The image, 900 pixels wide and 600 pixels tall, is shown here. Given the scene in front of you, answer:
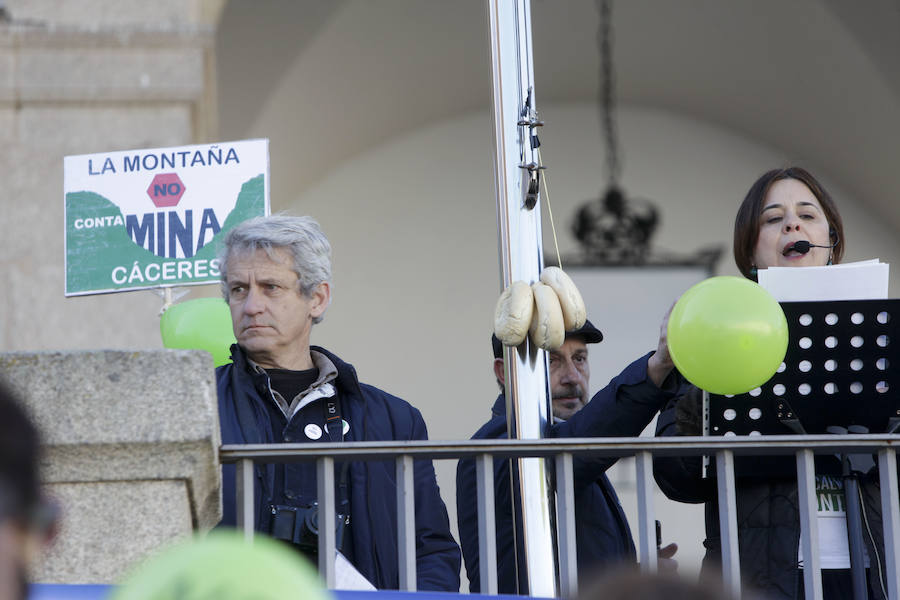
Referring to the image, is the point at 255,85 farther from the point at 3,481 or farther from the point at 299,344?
the point at 3,481

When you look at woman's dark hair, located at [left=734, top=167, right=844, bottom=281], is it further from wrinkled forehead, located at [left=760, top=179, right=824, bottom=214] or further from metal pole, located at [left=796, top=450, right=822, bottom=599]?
metal pole, located at [left=796, top=450, right=822, bottom=599]

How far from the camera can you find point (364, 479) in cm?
334

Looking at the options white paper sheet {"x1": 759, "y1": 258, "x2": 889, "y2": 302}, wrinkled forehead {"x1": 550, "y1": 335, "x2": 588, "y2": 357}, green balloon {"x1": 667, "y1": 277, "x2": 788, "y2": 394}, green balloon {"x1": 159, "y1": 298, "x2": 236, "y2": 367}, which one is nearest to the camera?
green balloon {"x1": 667, "y1": 277, "x2": 788, "y2": 394}

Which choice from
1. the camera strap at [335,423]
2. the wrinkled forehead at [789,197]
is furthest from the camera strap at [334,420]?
the wrinkled forehead at [789,197]

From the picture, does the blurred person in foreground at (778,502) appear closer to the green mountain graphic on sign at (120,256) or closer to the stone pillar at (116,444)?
the stone pillar at (116,444)

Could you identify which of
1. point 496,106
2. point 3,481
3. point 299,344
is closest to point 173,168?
point 299,344

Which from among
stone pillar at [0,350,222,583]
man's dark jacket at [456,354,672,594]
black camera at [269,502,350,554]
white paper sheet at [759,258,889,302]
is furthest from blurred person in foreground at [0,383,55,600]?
white paper sheet at [759,258,889,302]

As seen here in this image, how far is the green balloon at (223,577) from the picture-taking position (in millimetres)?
1288

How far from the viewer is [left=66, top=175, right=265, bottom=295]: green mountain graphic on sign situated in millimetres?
4359

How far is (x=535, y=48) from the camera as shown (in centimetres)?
937

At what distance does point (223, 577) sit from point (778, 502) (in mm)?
2208

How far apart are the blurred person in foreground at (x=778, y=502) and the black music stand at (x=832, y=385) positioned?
7cm

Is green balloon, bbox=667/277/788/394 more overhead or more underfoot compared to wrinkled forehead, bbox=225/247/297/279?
more underfoot

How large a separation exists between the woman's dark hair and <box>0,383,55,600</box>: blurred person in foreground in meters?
2.55
